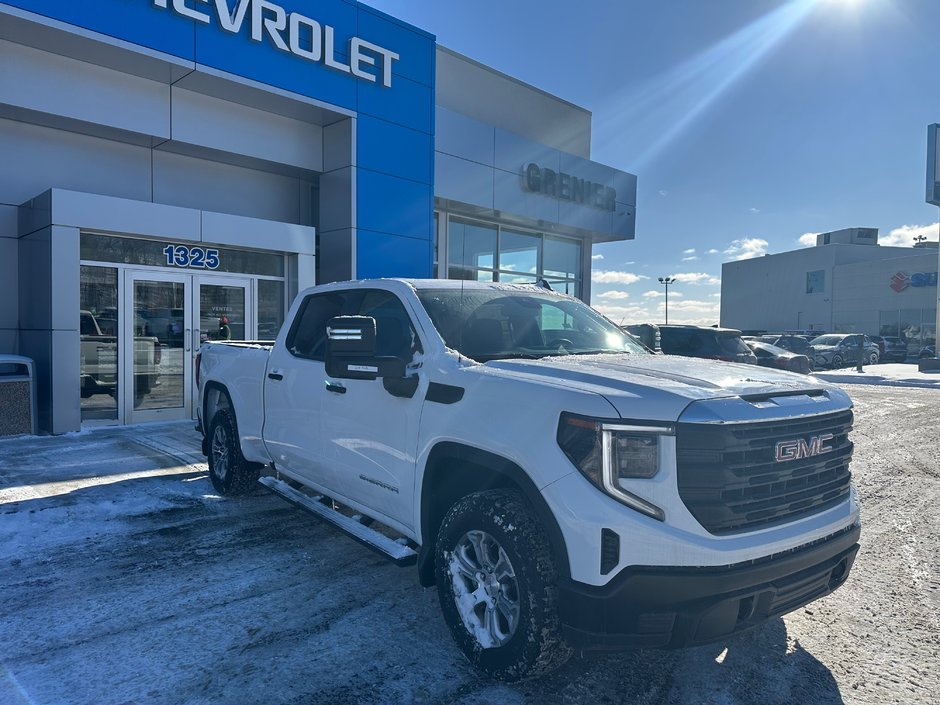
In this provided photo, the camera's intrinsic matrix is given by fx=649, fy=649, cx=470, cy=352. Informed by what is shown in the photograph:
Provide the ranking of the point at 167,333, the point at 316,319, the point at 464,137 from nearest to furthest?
the point at 316,319
the point at 167,333
the point at 464,137

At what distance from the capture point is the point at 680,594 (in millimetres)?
2555

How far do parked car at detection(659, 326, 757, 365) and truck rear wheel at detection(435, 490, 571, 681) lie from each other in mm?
9333

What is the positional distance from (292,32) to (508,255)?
8970 millimetres

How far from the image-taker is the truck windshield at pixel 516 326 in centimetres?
383

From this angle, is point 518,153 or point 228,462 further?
point 518,153

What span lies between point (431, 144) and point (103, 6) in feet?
20.4

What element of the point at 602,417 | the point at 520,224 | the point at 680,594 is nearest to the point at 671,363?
the point at 602,417

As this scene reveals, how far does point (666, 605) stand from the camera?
2566 mm

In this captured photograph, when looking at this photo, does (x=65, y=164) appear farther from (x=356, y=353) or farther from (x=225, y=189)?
(x=356, y=353)

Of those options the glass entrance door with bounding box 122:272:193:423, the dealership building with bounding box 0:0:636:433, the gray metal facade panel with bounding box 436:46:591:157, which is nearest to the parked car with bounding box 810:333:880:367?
the gray metal facade panel with bounding box 436:46:591:157

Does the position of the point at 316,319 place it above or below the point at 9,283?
below

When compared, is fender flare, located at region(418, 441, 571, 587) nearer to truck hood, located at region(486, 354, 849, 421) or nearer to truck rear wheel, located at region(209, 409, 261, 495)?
truck hood, located at region(486, 354, 849, 421)

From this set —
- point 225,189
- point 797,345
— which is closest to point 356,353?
point 225,189

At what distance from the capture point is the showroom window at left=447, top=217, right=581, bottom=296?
17.3 metres
